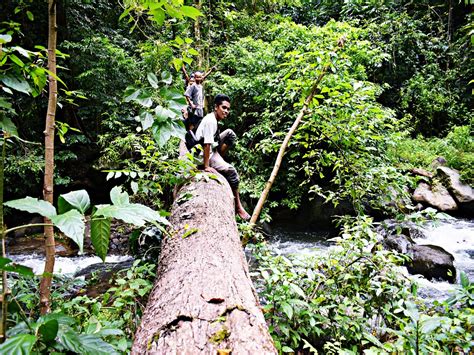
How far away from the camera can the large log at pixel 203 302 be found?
1.01 metres

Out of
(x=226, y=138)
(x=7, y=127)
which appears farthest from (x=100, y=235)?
(x=226, y=138)

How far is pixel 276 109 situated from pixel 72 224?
21.5ft

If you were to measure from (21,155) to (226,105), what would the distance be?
5692mm

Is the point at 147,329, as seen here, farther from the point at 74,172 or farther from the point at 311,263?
the point at 74,172

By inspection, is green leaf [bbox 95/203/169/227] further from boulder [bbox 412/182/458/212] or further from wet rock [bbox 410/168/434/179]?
wet rock [bbox 410/168/434/179]

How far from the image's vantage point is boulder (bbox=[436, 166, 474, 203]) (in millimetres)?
7160

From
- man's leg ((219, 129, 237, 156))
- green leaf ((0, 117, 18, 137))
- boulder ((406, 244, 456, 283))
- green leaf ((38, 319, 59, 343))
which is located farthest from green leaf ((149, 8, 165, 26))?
boulder ((406, 244, 456, 283))

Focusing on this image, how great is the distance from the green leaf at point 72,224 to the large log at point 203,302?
575 millimetres

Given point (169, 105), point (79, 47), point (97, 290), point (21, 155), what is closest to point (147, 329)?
point (169, 105)

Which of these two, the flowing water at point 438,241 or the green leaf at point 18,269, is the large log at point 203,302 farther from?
the flowing water at point 438,241

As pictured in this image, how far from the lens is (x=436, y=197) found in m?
7.24

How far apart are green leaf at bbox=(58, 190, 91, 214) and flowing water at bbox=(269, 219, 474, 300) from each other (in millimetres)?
4146

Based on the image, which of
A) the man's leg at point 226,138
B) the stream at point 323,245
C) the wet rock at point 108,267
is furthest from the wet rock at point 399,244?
the wet rock at point 108,267

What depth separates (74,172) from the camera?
8.12m
